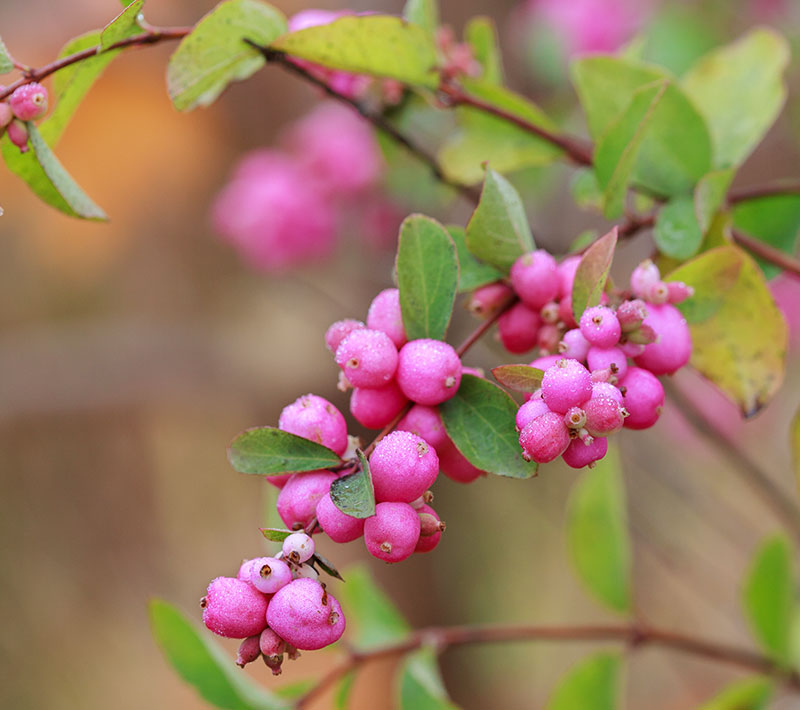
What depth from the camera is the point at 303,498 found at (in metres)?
0.32

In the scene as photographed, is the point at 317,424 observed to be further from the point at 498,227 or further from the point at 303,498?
the point at 498,227

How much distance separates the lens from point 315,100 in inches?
63.5

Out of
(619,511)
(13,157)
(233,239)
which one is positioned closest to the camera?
(13,157)

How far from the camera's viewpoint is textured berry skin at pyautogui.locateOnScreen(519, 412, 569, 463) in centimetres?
29

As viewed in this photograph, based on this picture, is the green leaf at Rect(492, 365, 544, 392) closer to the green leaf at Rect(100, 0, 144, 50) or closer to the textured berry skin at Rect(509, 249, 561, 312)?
the textured berry skin at Rect(509, 249, 561, 312)

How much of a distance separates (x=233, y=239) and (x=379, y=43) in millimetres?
752

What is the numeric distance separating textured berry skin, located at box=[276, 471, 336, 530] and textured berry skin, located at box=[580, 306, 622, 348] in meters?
0.12

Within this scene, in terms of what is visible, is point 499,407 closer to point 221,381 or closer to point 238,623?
point 238,623

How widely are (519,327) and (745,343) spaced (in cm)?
15

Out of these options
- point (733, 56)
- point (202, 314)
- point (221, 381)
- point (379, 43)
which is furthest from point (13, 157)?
point (202, 314)

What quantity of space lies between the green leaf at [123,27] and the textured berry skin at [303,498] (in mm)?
240

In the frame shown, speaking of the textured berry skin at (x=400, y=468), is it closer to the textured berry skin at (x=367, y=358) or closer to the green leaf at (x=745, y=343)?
the textured berry skin at (x=367, y=358)

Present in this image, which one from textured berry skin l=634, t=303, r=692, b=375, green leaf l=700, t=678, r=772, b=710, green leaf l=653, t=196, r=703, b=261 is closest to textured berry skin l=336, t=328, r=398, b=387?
textured berry skin l=634, t=303, r=692, b=375

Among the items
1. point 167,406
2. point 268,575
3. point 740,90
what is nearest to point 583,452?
point 268,575
